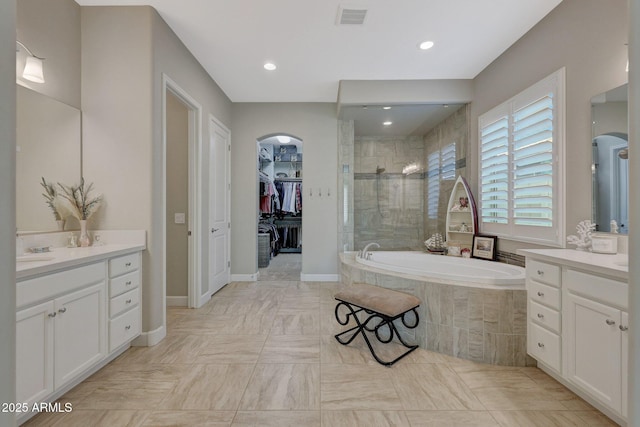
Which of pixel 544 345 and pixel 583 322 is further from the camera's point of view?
pixel 544 345

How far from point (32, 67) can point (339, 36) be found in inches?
94.7

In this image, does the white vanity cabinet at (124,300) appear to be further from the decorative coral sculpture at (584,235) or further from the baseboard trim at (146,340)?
the decorative coral sculpture at (584,235)

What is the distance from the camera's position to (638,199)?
16.0 inches

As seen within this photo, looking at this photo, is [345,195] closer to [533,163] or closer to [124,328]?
[533,163]

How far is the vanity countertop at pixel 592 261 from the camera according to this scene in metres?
1.36

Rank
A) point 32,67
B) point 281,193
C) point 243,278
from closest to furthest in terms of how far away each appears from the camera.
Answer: point 32,67 < point 243,278 < point 281,193

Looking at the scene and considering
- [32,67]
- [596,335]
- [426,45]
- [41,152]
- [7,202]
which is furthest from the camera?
Result: [426,45]

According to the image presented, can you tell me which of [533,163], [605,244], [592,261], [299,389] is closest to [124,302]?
[299,389]

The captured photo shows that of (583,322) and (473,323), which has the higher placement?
(583,322)

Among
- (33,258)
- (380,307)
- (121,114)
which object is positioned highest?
(121,114)

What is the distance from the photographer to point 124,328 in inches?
81.0

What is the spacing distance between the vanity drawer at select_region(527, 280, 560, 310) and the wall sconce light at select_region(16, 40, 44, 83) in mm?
3768

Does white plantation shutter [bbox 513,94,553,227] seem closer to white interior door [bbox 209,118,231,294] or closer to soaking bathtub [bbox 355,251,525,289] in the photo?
soaking bathtub [bbox 355,251,525,289]

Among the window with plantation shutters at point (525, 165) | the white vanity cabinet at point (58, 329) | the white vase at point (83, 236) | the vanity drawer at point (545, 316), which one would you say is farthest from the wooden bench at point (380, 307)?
the white vase at point (83, 236)
